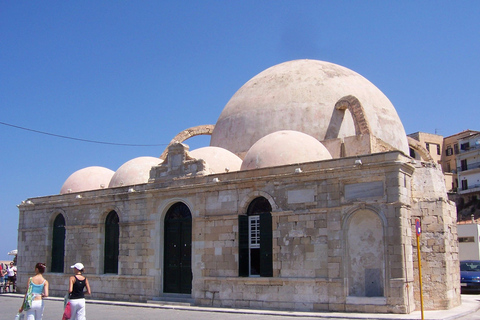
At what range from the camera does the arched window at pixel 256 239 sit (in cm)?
1507

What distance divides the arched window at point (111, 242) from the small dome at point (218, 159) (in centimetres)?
401

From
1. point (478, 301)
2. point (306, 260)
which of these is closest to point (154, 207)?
point (306, 260)

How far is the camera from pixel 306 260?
557 inches

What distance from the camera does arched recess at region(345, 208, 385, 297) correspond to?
13156 millimetres

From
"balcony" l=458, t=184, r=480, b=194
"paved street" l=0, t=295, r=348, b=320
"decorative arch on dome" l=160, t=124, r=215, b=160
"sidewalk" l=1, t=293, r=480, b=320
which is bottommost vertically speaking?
"paved street" l=0, t=295, r=348, b=320

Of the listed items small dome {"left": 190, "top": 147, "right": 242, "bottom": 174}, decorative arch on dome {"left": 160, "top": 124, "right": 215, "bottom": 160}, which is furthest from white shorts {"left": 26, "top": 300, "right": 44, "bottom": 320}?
decorative arch on dome {"left": 160, "top": 124, "right": 215, "bottom": 160}

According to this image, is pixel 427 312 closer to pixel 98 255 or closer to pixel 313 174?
pixel 313 174

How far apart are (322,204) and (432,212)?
9.54ft

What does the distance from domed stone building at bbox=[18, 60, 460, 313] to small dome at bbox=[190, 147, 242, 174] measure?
0.05 meters

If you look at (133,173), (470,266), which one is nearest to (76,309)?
(133,173)

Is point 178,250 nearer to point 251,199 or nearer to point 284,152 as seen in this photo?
point 251,199

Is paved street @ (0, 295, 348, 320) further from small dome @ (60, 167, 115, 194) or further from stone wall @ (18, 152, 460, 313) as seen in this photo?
small dome @ (60, 167, 115, 194)

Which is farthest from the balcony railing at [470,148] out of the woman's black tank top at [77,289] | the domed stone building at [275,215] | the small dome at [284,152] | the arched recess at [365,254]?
the woman's black tank top at [77,289]

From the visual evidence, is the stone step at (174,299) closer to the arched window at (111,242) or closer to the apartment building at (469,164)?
the arched window at (111,242)
